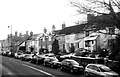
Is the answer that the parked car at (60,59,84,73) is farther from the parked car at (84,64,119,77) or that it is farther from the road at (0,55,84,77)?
the parked car at (84,64,119,77)

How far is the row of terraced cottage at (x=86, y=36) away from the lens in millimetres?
18750

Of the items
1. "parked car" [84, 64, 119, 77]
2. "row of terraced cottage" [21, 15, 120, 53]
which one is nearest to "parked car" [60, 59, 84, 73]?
"parked car" [84, 64, 119, 77]

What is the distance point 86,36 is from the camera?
25188 mm

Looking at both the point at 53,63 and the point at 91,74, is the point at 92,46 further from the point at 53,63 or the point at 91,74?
the point at 91,74

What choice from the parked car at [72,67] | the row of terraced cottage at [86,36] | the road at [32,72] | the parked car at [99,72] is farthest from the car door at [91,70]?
the row of terraced cottage at [86,36]

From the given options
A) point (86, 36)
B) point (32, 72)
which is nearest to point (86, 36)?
point (86, 36)

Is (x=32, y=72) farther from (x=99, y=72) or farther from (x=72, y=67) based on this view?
(x=99, y=72)

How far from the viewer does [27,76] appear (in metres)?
18.2

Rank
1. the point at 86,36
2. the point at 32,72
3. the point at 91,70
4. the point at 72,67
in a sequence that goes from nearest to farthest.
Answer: the point at 91,70
the point at 72,67
the point at 32,72
the point at 86,36

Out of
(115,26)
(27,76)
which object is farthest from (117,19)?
(27,76)

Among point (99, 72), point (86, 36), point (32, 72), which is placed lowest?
point (32, 72)

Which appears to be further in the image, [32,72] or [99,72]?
[32,72]

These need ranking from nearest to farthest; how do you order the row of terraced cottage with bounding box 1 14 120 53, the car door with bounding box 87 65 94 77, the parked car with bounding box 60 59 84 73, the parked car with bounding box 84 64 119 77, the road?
the parked car with bounding box 84 64 119 77, the car door with bounding box 87 65 94 77, the row of terraced cottage with bounding box 1 14 120 53, the road, the parked car with bounding box 60 59 84 73

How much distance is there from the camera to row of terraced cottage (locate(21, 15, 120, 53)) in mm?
18750
